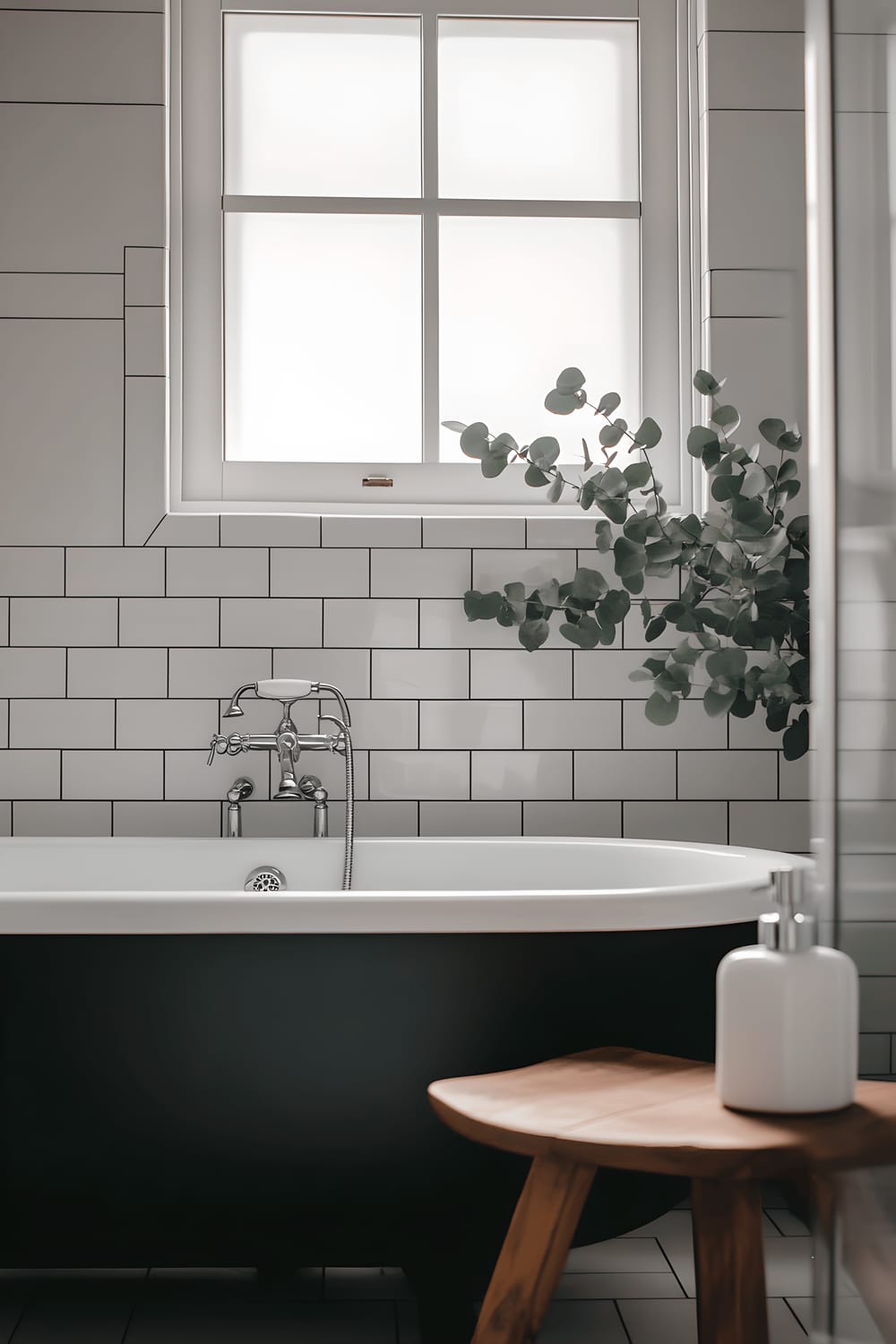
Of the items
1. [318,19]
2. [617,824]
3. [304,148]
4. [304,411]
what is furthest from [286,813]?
[318,19]

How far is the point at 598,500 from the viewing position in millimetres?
2219

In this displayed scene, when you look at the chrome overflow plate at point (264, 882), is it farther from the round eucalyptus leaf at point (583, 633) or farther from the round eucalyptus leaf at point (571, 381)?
the round eucalyptus leaf at point (571, 381)

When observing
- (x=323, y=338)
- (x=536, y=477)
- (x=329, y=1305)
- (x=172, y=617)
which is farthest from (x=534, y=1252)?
(x=323, y=338)

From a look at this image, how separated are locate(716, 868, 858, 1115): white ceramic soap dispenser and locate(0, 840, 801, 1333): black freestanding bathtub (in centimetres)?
74

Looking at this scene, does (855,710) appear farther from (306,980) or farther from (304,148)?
(304,148)

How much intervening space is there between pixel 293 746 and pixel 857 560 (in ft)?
5.51

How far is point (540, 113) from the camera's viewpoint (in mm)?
2703

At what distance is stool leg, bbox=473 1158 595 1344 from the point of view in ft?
3.01

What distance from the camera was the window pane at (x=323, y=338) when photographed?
8.76 ft

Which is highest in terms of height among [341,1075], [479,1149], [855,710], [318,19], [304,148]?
[318,19]

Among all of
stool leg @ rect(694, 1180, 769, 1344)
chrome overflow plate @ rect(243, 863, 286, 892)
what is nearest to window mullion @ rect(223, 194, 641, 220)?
chrome overflow plate @ rect(243, 863, 286, 892)

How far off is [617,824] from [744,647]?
55 cm

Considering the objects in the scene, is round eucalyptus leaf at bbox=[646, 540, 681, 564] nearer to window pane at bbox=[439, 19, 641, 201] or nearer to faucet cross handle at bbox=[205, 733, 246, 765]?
faucet cross handle at bbox=[205, 733, 246, 765]

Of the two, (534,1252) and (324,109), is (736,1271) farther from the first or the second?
(324,109)
